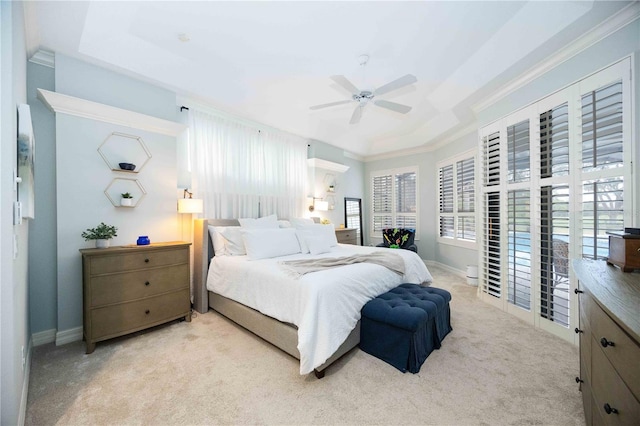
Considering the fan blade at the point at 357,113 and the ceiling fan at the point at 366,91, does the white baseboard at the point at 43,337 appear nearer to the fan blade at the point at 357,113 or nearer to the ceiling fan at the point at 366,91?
the ceiling fan at the point at 366,91

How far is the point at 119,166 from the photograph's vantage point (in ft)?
9.48

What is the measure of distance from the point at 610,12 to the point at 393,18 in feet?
5.55

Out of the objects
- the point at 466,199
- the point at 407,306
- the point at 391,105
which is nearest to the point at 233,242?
the point at 407,306

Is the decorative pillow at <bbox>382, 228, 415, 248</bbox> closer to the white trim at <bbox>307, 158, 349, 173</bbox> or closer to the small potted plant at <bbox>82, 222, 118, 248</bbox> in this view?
the white trim at <bbox>307, 158, 349, 173</bbox>

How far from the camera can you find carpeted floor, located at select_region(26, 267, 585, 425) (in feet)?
5.35

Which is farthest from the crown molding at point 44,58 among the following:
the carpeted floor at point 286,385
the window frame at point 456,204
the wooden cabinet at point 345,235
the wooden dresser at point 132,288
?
the window frame at point 456,204

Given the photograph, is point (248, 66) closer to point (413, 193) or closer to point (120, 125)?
point (120, 125)

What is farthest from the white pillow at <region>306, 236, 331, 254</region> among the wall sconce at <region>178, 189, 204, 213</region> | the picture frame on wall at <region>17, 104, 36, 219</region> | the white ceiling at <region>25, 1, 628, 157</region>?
the picture frame on wall at <region>17, 104, 36, 219</region>

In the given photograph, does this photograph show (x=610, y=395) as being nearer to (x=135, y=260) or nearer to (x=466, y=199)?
(x=135, y=260)

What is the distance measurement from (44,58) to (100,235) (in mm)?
1838

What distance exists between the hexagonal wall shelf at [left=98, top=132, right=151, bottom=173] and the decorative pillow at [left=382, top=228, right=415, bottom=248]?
469 cm

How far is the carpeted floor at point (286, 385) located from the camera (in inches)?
64.2

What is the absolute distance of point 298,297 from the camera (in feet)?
6.93

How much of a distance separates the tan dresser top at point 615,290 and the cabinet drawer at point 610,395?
0.22m
